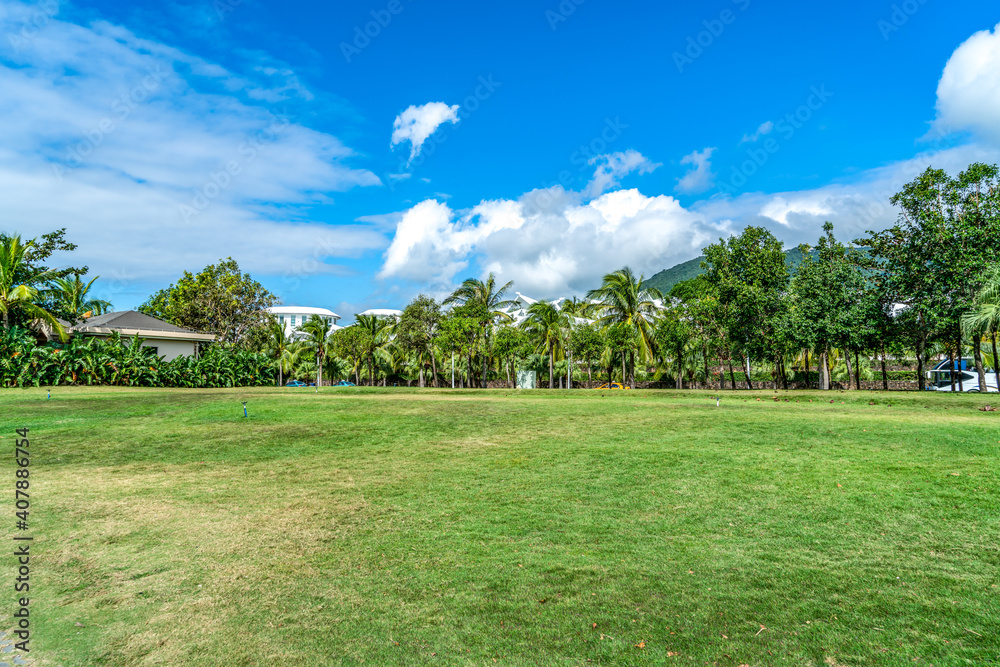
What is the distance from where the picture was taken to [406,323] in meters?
47.8

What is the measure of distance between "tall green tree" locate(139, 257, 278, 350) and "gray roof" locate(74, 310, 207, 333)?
21.8 ft

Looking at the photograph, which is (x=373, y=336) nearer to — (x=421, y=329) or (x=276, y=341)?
(x=421, y=329)

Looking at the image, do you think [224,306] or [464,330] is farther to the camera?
[224,306]

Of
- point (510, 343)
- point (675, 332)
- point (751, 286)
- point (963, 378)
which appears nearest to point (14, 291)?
point (510, 343)

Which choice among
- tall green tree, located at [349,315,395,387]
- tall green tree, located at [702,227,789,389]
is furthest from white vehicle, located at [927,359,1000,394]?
tall green tree, located at [349,315,395,387]

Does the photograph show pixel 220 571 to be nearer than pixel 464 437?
Yes

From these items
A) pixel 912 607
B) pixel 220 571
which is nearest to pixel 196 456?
pixel 220 571

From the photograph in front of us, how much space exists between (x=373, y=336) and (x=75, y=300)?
80.6 ft

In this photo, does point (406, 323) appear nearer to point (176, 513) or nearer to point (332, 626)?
point (176, 513)

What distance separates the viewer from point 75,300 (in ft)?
144

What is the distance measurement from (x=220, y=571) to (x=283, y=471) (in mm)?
4406

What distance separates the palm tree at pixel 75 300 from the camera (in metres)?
35.3

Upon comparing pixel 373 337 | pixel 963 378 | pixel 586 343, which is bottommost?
pixel 963 378

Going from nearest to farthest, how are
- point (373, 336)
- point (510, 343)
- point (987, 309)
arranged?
point (987, 309) → point (510, 343) → point (373, 336)
